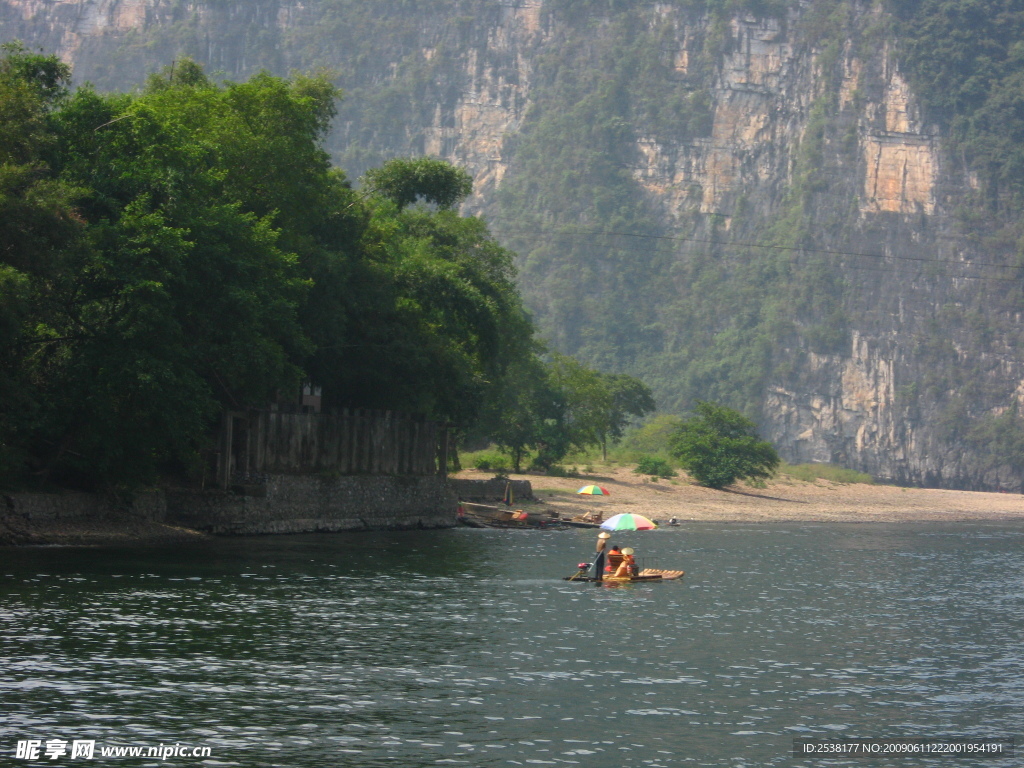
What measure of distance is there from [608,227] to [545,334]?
825 inches

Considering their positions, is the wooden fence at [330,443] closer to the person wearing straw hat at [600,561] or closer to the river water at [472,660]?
the river water at [472,660]

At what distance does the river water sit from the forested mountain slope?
13267 cm

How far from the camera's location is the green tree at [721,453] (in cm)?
8706

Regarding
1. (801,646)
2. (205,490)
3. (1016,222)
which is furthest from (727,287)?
(801,646)

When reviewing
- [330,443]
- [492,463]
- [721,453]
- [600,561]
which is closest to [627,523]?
[600,561]

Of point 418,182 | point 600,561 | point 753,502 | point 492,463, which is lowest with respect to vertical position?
point 753,502

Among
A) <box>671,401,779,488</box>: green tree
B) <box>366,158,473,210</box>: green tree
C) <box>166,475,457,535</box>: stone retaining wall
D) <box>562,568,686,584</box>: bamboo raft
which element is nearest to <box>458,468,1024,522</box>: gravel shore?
<box>671,401,779,488</box>: green tree

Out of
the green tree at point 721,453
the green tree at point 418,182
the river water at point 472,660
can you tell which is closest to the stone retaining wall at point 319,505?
the river water at point 472,660

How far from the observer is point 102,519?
1481 inches

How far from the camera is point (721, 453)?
286 feet

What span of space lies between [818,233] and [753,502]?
343 ft

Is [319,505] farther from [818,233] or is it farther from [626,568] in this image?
[818,233]

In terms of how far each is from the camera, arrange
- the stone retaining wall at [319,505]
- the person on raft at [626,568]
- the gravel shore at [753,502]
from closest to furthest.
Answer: the person on raft at [626,568] → the stone retaining wall at [319,505] → the gravel shore at [753,502]

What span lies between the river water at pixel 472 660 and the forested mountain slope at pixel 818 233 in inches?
5223
